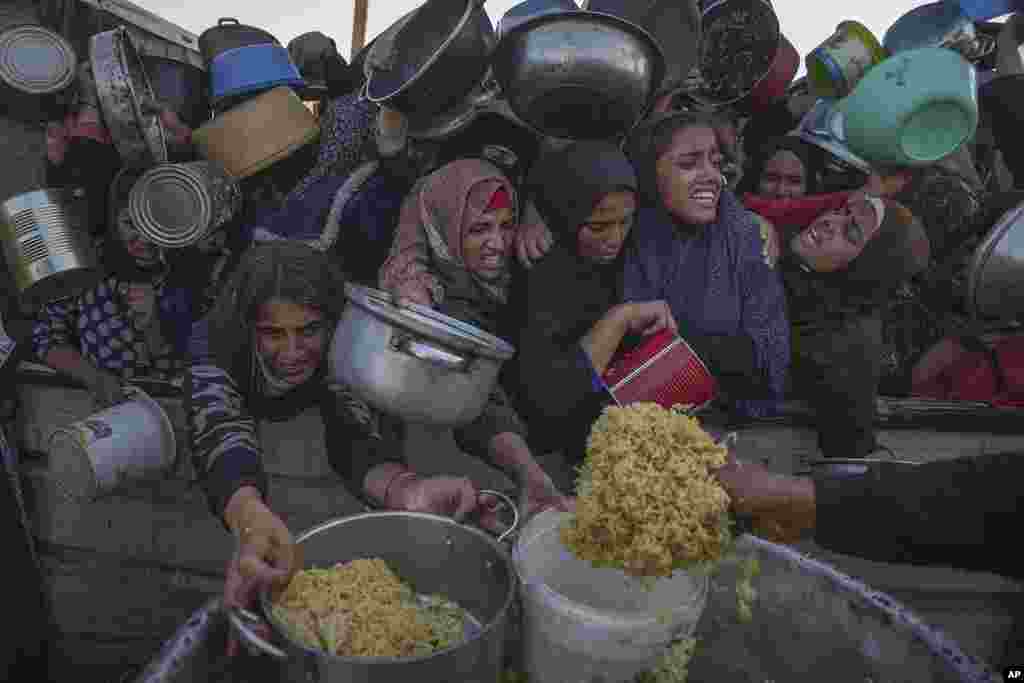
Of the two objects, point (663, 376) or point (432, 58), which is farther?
point (432, 58)

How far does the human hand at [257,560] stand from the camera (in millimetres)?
1478

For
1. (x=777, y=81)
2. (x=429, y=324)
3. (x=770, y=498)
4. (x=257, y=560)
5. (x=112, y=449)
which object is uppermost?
(x=777, y=81)

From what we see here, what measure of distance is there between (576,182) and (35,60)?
2.36 meters

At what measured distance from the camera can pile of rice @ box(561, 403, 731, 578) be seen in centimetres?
147

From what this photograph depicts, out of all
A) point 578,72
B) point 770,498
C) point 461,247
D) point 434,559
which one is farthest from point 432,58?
point 770,498

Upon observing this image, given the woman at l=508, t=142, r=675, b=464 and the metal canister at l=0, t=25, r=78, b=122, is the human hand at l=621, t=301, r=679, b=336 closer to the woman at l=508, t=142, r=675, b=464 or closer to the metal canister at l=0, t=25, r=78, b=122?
the woman at l=508, t=142, r=675, b=464

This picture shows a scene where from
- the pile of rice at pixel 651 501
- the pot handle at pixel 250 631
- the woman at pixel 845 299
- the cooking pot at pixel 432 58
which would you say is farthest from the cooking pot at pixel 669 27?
the pot handle at pixel 250 631

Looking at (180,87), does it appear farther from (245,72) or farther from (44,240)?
(44,240)

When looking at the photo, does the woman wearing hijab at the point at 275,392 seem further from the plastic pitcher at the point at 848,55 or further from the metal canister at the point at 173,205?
the plastic pitcher at the point at 848,55

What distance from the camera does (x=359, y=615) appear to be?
5.07ft

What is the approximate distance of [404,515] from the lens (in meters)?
1.70

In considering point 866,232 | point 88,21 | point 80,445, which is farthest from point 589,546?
point 88,21

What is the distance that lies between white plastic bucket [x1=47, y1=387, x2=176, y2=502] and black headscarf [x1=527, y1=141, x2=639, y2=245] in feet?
5.37

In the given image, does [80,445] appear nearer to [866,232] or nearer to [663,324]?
[663,324]
